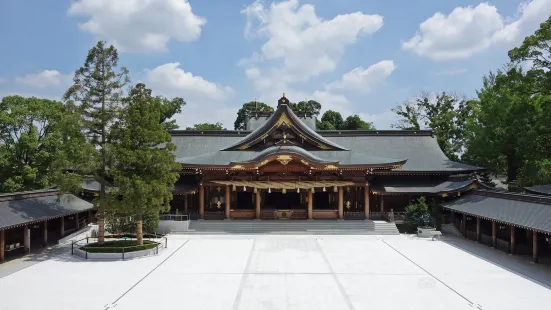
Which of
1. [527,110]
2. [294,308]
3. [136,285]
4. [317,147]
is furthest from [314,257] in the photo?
[527,110]

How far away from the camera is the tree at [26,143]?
3158 cm

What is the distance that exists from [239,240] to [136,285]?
10.2m

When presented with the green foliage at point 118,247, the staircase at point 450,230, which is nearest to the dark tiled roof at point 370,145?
the staircase at point 450,230

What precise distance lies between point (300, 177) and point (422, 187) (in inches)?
372

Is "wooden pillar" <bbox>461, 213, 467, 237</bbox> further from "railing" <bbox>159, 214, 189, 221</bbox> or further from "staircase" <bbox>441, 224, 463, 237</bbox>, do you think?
"railing" <bbox>159, 214, 189, 221</bbox>

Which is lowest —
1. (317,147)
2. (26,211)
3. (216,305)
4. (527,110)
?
(216,305)

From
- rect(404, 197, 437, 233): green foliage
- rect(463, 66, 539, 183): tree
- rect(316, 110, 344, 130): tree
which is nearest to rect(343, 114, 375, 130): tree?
rect(316, 110, 344, 130): tree

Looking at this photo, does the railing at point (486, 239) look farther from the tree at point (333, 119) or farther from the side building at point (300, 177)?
the tree at point (333, 119)

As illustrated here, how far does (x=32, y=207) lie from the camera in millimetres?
21297

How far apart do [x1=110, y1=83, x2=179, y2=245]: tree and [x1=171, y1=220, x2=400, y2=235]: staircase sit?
627 cm

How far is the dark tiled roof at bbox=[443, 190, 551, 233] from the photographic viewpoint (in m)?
18.4

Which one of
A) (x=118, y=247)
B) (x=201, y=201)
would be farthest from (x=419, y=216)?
(x=118, y=247)

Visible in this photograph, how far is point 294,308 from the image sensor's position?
12.9 m

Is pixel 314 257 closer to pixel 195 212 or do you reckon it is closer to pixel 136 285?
pixel 136 285
